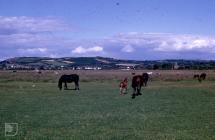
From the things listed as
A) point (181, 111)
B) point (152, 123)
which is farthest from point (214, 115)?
point (152, 123)

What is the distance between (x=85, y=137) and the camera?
1586cm

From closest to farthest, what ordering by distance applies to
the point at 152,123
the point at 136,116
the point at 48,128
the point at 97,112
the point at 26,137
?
the point at 26,137 → the point at 48,128 → the point at 152,123 → the point at 136,116 → the point at 97,112

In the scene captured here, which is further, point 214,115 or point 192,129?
point 214,115

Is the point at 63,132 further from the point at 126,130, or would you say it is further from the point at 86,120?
the point at 86,120

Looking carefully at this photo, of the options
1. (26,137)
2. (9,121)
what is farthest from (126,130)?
(9,121)

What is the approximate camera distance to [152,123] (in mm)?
19688

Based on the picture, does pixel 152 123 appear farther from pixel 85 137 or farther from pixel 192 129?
pixel 85 137

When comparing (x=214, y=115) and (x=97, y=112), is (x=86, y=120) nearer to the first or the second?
(x=97, y=112)

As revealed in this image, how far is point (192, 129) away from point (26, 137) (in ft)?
19.2

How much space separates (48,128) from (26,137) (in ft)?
8.10

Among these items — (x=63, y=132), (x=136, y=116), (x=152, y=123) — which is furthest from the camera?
(x=136, y=116)

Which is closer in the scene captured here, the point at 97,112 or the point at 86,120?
the point at 86,120

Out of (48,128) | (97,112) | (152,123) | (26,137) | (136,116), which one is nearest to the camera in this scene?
(26,137)

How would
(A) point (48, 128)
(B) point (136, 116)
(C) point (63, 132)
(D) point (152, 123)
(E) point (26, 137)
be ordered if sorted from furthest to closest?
(B) point (136, 116)
(D) point (152, 123)
(A) point (48, 128)
(C) point (63, 132)
(E) point (26, 137)
